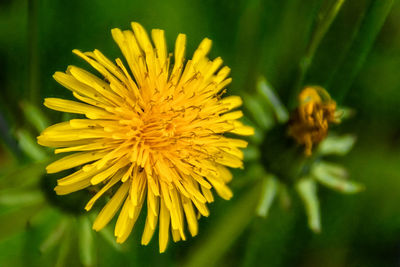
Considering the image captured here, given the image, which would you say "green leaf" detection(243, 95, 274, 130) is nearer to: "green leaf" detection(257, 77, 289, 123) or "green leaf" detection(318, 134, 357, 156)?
"green leaf" detection(257, 77, 289, 123)

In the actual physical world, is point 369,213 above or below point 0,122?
below

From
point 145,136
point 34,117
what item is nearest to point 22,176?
point 34,117

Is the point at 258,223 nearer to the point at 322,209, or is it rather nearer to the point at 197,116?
the point at 322,209

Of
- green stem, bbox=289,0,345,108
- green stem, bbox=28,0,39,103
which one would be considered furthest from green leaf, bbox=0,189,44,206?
green stem, bbox=289,0,345,108

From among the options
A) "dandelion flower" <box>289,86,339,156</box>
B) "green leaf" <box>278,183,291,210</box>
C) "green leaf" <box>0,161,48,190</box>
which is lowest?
"green leaf" <box>278,183,291,210</box>

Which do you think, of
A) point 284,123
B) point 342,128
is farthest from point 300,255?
point 284,123

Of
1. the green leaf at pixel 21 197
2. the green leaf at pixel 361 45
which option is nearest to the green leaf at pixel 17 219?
the green leaf at pixel 21 197
